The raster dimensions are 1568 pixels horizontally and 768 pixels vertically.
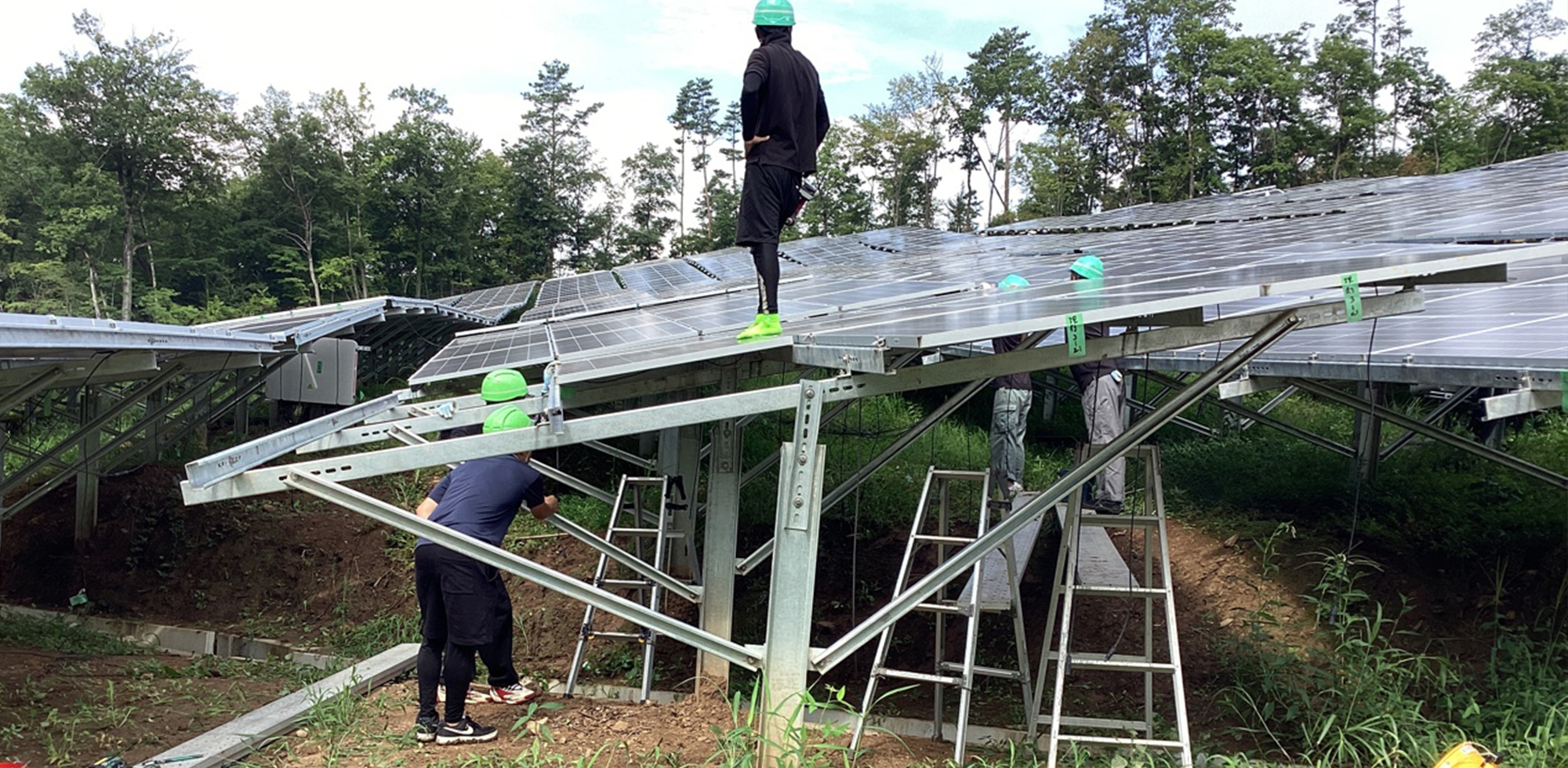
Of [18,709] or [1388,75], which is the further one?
[1388,75]

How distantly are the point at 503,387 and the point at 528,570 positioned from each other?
4.59ft

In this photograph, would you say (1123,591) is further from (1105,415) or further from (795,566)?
(1105,415)

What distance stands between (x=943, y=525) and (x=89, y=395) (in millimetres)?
10851

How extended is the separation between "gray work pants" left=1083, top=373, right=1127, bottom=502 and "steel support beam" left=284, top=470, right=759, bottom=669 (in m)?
4.05

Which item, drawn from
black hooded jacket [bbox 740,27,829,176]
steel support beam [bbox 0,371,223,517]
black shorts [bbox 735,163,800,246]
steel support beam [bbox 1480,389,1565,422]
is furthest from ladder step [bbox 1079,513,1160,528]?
steel support beam [bbox 0,371,223,517]

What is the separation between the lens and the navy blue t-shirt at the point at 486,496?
15.5 feet

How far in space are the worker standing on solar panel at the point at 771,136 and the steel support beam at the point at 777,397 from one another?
2.58ft

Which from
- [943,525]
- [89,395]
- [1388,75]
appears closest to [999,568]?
[943,525]

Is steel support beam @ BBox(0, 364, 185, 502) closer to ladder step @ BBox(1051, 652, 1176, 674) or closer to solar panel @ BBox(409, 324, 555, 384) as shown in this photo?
solar panel @ BBox(409, 324, 555, 384)

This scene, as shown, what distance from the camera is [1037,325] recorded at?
318 centimetres

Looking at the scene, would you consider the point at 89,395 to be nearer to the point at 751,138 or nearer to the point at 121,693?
the point at 121,693

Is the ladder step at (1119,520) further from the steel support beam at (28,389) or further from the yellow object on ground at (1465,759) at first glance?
the steel support beam at (28,389)

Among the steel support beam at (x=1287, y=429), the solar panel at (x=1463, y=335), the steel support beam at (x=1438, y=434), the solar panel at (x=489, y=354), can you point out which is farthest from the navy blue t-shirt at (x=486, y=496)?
the steel support beam at (x=1287, y=429)

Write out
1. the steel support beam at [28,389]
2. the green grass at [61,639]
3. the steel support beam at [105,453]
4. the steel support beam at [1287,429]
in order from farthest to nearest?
the steel support beam at [105,453] < the green grass at [61,639] < the steel support beam at [1287,429] < the steel support beam at [28,389]
